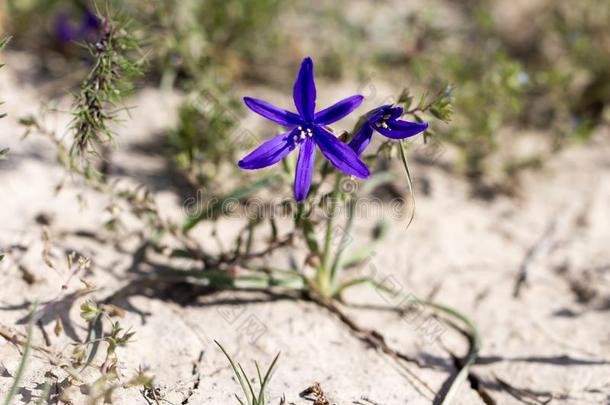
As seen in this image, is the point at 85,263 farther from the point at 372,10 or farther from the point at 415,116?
the point at 372,10

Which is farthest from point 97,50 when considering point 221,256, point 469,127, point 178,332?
point 469,127

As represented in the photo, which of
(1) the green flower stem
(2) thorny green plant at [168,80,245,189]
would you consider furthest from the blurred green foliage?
(1) the green flower stem

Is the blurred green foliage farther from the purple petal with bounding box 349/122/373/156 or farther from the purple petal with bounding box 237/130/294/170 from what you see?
the purple petal with bounding box 349/122/373/156

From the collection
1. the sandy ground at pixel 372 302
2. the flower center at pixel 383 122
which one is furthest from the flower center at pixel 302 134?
the sandy ground at pixel 372 302

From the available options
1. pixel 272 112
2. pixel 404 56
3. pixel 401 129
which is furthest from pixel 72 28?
pixel 401 129

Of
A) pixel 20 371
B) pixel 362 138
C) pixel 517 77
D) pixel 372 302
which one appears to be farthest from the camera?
pixel 517 77

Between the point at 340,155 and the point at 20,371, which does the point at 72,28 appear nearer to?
the point at 340,155
